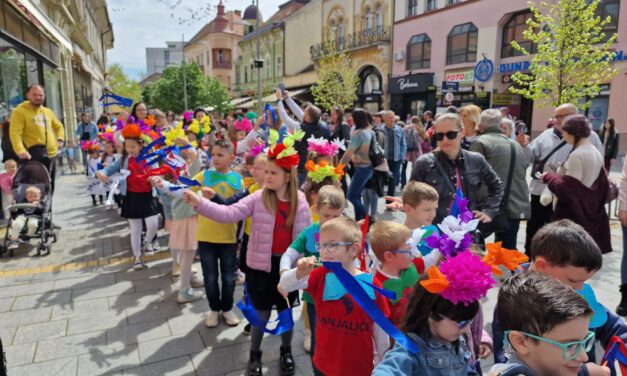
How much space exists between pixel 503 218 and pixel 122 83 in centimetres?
6533

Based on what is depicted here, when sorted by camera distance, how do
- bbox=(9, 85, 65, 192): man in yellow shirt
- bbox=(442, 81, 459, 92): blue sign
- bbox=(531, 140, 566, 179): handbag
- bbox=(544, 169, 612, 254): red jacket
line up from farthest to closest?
1. bbox=(442, 81, 459, 92): blue sign
2. bbox=(9, 85, 65, 192): man in yellow shirt
3. bbox=(531, 140, 566, 179): handbag
4. bbox=(544, 169, 612, 254): red jacket

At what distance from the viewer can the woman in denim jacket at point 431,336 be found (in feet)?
5.21

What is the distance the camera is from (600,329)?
81.3 inches

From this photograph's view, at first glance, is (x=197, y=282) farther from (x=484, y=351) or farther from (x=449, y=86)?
(x=449, y=86)

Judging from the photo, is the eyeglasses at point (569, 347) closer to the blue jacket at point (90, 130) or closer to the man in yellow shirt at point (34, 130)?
the man in yellow shirt at point (34, 130)

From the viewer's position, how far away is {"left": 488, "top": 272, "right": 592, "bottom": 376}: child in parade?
137 cm

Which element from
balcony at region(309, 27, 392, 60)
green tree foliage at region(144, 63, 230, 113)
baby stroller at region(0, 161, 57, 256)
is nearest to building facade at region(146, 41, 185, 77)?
green tree foliage at region(144, 63, 230, 113)

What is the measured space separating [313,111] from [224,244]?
3.16m

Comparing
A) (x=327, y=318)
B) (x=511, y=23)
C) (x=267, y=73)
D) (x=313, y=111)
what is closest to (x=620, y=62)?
(x=511, y=23)

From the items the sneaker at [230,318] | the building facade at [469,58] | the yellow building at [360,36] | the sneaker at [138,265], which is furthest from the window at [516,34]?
the sneaker at [230,318]

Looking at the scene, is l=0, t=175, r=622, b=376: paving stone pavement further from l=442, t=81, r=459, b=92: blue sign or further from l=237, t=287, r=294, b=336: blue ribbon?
l=442, t=81, r=459, b=92: blue sign

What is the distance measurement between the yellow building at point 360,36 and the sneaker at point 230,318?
26126mm

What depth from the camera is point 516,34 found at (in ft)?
70.7

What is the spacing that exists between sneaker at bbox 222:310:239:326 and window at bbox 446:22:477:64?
2301 cm
